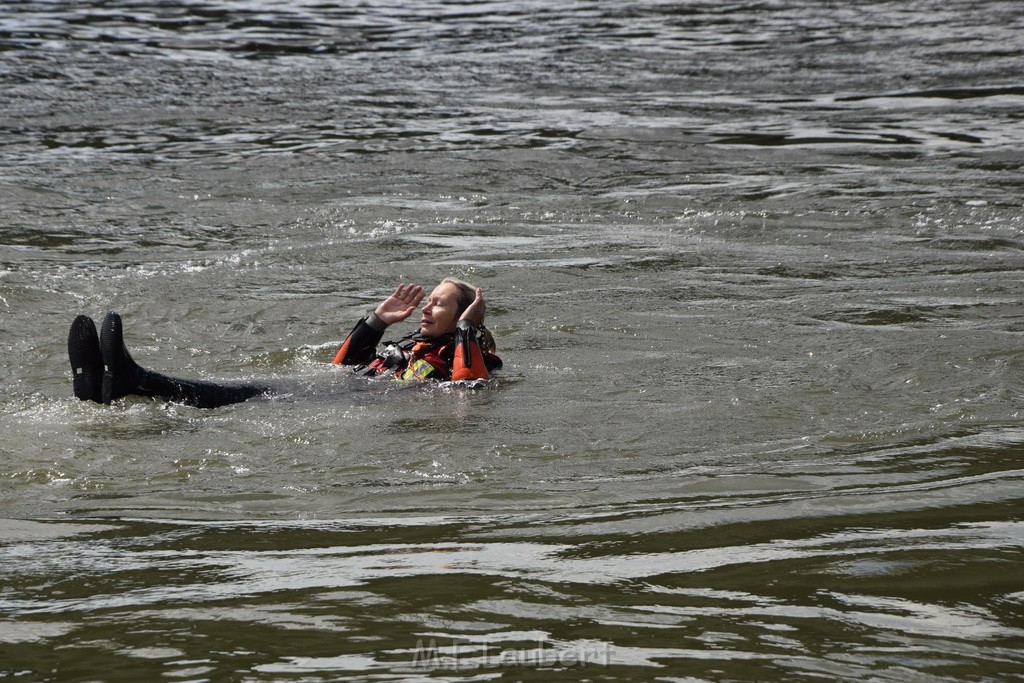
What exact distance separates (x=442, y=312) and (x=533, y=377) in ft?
2.43

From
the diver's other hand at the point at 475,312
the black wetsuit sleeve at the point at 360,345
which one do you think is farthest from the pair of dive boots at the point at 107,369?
the diver's other hand at the point at 475,312

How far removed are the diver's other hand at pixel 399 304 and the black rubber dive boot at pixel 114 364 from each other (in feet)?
6.06

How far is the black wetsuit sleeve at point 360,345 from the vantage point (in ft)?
28.1

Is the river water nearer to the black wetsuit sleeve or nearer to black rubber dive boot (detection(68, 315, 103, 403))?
black rubber dive boot (detection(68, 315, 103, 403))

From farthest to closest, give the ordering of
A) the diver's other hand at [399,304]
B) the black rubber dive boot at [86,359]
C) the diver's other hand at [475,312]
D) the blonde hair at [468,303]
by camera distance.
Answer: the diver's other hand at [399,304], the blonde hair at [468,303], the diver's other hand at [475,312], the black rubber dive boot at [86,359]

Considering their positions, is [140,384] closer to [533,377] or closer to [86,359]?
[86,359]

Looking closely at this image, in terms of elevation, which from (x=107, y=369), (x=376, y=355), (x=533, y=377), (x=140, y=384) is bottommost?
(x=533, y=377)

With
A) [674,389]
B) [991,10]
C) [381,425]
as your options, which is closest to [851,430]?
[674,389]

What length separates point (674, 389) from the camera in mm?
7914

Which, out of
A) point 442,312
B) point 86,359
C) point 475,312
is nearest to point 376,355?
point 442,312

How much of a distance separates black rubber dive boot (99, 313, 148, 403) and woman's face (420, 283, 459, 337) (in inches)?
76.4

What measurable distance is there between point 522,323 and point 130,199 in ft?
20.5

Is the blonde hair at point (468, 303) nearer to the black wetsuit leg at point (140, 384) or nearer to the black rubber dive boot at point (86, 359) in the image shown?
the black wetsuit leg at point (140, 384)

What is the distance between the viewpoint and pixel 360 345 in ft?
28.1
